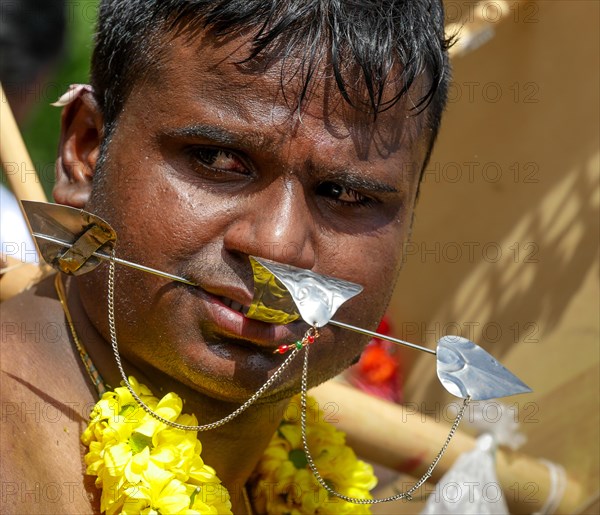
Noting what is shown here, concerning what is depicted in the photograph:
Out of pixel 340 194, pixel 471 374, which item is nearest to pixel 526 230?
pixel 340 194

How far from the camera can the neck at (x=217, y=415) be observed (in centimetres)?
220

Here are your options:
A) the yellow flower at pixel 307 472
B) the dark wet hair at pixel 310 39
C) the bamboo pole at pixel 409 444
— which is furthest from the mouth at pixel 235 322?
the bamboo pole at pixel 409 444

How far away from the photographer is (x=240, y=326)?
78.5 inches

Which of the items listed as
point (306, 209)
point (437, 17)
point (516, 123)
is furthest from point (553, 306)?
point (306, 209)

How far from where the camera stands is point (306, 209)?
2.08m

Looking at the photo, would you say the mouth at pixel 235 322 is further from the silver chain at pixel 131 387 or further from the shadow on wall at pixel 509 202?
the shadow on wall at pixel 509 202

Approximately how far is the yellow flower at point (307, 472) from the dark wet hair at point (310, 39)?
34.0 inches

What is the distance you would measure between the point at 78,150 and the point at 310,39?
64 cm

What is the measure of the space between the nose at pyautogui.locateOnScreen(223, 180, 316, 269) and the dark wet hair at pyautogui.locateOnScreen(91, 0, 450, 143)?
194mm

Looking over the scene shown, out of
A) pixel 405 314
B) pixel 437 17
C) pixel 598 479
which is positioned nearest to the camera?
pixel 437 17

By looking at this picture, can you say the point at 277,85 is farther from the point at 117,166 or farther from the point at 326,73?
the point at 117,166

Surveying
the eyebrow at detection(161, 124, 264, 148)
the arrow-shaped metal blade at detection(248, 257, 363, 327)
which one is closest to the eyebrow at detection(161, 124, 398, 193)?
the eyebrow at detection(161, 124, 264, 148)

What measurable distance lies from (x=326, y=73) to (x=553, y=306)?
1867 mm

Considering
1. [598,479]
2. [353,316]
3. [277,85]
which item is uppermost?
[277,85]
